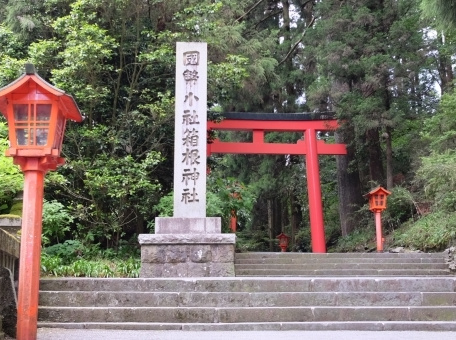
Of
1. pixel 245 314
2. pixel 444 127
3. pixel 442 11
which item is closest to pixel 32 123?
pixel 245 314

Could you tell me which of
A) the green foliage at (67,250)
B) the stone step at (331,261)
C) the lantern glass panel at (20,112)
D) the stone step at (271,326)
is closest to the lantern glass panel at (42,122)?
the lantern glass panel at (20,112)

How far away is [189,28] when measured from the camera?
36.2 feet

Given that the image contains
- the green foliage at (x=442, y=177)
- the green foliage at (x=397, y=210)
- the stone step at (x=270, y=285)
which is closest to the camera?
the stone step at (x=270, y=285)

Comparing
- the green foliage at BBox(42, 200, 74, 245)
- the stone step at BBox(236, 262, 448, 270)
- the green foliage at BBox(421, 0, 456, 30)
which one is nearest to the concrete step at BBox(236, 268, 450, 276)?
the stone step at BBox(236, 262, 448, 270)

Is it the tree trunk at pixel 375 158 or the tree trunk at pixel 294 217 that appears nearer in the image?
the tree trunk at pixel 375 158

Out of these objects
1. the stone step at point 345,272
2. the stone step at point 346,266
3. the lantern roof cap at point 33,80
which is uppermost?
the lantern roof cap at point 33,80

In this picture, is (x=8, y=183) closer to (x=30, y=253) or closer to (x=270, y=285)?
(x=30, y=253)

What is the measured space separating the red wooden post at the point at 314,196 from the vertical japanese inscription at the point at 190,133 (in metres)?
5.88

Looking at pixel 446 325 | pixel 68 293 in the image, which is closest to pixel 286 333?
pixel 446 325

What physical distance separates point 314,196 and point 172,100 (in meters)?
5.45

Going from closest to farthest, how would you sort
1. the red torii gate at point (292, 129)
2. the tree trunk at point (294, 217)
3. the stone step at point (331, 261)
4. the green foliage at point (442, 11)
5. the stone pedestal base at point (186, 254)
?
the green foliage at point (442, 11)
the stone pedestal base at point (186, 254)
the stone step at point (331, 261)
the red torii gate at point (292, 129)
the tree trunk at point (294, 217)

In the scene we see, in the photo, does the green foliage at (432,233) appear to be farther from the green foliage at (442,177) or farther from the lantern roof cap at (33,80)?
the lantern roof cap at (33,80)

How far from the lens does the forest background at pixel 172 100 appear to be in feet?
33.3

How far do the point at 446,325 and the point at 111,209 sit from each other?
22.7 feet
